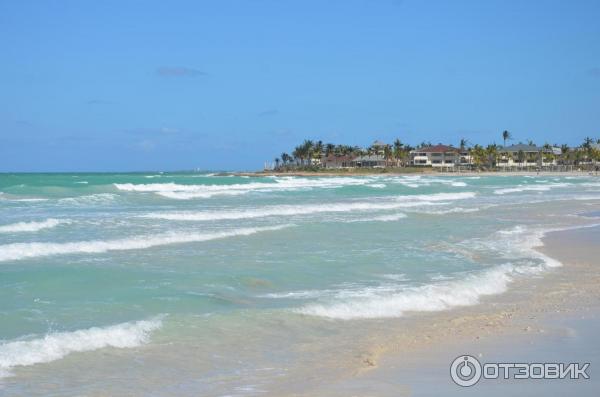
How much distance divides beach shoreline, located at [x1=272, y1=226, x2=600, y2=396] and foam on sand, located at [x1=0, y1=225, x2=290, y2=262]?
877cm

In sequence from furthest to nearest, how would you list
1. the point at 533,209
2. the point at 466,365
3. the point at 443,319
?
the point at 533,209, the point at 443,319, the point at 466,365

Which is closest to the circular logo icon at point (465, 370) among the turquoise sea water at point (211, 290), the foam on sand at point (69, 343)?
the turquoise sea water at point (211, 290)

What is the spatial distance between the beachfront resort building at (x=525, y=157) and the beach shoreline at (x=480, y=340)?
5475 inches

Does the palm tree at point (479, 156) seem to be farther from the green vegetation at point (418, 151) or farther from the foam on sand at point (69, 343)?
the foam on sand at point (69, 343)

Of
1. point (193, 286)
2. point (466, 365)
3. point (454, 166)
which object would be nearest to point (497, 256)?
point (193, 286)

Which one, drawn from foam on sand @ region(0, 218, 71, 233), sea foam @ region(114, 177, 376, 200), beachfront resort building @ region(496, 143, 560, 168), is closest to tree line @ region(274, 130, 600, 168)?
beachfront resort building @ region(496, 143, 560, 168)

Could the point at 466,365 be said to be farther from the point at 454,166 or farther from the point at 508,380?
the point at 454,166

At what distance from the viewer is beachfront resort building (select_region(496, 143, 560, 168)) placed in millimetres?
143750

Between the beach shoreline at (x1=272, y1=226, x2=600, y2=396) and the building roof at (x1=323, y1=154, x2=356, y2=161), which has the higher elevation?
the building roof at (x1=323, y1=154, x2=356, y2=161)

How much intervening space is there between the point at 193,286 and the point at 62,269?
303 cm

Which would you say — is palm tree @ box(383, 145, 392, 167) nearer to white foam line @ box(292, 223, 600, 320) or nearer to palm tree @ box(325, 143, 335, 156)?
palm tree @ box(325, 143, 335, 156)

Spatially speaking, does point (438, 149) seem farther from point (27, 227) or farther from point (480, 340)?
point (480, 340)

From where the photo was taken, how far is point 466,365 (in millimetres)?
6906

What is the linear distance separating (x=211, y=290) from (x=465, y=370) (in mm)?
5248
